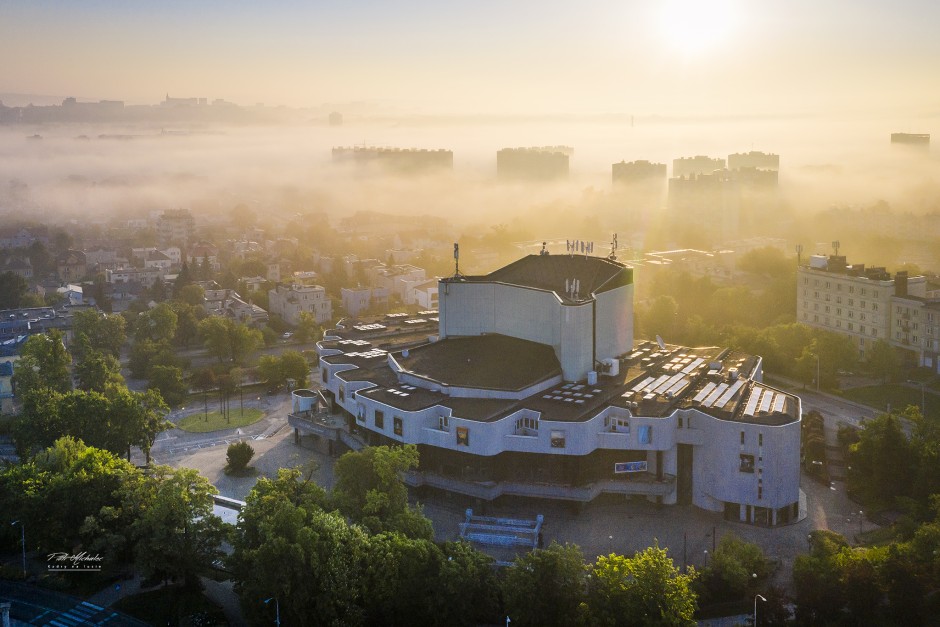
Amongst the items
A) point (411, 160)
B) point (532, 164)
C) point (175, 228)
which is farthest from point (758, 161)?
point (175, 228)

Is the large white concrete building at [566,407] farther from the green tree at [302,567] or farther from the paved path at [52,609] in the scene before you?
the paved path at [52,609]

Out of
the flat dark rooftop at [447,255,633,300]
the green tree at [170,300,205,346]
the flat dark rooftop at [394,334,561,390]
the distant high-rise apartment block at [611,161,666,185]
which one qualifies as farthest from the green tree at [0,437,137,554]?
the distant high-rise apartment block at [611,161,666,185]

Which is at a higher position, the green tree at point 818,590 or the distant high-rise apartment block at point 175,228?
the distant high-rise apartment block at point 175,228

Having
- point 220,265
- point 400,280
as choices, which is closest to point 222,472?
point 400,280

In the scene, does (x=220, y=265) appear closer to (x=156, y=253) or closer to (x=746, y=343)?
(x=156, y=253)

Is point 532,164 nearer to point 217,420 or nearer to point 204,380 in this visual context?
point 204,380

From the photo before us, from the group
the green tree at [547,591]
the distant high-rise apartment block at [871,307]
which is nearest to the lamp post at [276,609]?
the green tree at [547,591]
